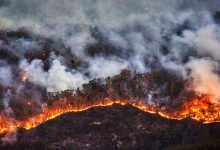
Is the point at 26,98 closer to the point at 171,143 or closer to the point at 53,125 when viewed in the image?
the point at 53,125

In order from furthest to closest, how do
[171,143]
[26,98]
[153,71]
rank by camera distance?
[153,71] → [26,98] → [171,143]

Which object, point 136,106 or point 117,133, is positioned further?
point 136,106

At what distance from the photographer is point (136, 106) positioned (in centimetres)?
17488

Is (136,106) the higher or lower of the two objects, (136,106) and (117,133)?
the higher

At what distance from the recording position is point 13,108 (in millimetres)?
169625

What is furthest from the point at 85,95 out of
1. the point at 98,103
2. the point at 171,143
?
the point at 171,143

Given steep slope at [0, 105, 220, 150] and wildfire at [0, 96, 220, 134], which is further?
wildfire at [0, 96, 220, 134]

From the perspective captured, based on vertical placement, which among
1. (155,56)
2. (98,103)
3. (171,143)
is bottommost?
(171,143)

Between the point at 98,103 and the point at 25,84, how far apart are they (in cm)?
1692

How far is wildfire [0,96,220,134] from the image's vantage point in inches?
6614

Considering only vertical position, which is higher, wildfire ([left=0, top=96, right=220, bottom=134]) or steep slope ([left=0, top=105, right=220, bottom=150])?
wildfire ([left=0, top=96, right=220, bottom=134])

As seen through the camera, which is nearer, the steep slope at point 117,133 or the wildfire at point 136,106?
the steep slope at point 117,133

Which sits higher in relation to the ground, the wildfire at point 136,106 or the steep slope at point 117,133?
the wildfire at point 136,106

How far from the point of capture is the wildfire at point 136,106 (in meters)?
168
